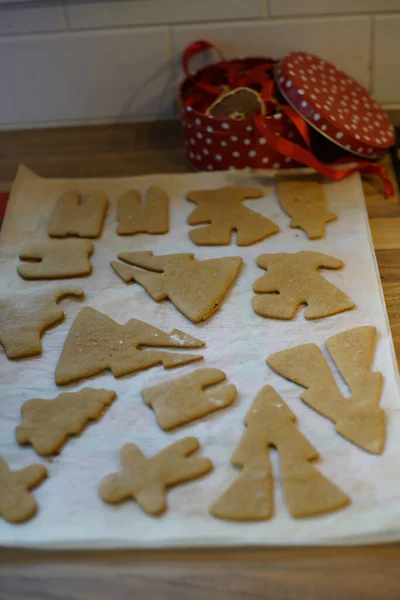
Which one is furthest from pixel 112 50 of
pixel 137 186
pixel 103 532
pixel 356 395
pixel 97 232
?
pixel 103 532

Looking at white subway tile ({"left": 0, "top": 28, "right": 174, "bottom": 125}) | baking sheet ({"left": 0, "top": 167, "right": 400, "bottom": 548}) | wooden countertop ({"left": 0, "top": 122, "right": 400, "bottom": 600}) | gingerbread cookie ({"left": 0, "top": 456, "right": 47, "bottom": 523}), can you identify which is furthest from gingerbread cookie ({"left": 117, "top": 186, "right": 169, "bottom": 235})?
wooden countertop ({"left": 0, "top": 122, "right": 400, "bottom": 600})

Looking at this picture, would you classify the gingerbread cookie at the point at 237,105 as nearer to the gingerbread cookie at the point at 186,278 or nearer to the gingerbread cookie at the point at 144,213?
the gingerbread cookie at the point at 144,213

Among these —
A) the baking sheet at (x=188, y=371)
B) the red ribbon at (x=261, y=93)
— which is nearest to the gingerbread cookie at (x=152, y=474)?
the baking sheet at (x=188, y=371)

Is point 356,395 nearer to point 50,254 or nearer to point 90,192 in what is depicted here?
point 50,254

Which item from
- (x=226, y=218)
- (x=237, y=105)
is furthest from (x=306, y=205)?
(x=237, y=105)

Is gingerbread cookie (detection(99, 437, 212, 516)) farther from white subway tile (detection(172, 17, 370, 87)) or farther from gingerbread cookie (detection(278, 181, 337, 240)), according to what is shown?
white subway tile (detection(172, 17, 370, 87))
